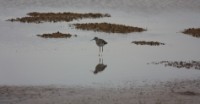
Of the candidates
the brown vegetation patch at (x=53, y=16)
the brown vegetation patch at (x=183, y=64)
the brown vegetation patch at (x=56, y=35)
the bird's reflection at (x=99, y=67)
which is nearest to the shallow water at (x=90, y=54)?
the bird's reflection at (x=99, y=67)

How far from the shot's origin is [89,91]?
16.4 metres

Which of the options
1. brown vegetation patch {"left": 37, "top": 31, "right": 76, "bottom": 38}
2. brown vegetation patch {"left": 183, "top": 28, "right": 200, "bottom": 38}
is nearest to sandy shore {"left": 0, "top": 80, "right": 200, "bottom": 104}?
brown vegetation patch {"left": 37, "top": 31, "right": 76, "bottom": 38}

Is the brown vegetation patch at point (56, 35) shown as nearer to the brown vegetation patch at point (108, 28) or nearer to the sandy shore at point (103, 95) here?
the brown vegetation patch at point (108, 28)

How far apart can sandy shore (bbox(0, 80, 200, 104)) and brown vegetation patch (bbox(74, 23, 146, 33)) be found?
47.8ft

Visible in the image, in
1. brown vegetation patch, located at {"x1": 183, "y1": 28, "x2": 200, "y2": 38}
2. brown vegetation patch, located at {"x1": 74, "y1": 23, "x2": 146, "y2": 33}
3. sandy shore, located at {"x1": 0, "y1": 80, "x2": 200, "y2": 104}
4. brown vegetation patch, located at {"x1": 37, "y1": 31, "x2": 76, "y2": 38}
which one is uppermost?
brown vegetation patch, located at {"x1": 74, "y1": 23, "x2": 146, "y2": 33}

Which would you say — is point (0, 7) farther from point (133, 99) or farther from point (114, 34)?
point (133, 99)

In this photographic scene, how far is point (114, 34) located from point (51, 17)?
381 inches

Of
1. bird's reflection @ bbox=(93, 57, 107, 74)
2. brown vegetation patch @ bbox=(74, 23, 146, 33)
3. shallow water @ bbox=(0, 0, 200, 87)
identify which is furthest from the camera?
brown vegetation patch @ bbox=(74, 23, 146, 33)

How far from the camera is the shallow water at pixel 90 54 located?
18.7 metres

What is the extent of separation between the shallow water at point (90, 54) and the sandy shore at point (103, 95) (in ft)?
3.33

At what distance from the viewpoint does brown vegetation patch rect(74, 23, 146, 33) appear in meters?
31.9

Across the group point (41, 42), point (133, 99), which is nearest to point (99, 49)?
point (41, 42)

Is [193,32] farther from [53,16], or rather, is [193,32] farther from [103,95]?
[103,95]

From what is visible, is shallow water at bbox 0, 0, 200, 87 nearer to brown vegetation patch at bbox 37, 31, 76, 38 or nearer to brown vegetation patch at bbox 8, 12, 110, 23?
brown vegetation patch at bbox 37, 31, 76, 38
